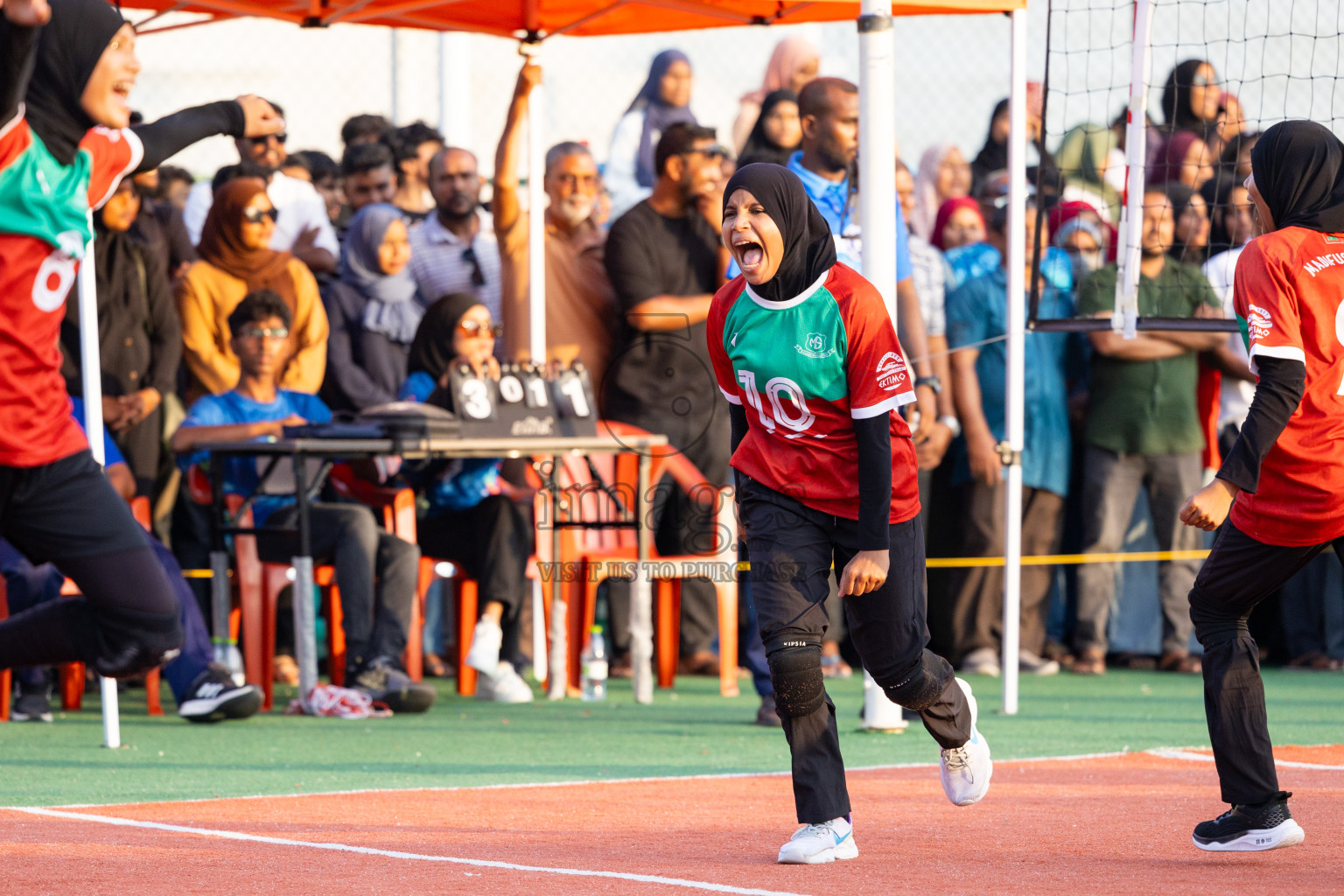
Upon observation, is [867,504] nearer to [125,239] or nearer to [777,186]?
[777,186]

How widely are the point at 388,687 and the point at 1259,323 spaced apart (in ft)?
17.8

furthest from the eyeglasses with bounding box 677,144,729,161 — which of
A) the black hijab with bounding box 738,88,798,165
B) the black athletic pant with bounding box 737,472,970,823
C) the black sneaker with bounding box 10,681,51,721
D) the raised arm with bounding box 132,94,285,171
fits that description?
the black athletic pant with bounding box 737,472,970,823

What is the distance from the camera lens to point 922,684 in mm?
5633

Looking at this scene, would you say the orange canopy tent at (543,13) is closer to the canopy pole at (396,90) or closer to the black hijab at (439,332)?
the black hijab at (439,332)

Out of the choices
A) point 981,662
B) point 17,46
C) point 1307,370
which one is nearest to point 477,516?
point 981,662

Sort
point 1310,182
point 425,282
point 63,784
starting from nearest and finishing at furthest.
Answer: point 1310,182 < point 63,784 < point 425,282

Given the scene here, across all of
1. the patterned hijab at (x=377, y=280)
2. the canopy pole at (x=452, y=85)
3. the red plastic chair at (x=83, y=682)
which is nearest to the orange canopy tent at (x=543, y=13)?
the patterned hijab at (x=377, y=280)

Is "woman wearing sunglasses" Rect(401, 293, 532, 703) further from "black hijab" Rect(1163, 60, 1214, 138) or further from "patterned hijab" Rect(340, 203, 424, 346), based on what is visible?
"black hijab" Rect(1163, 60, 1214, 138)

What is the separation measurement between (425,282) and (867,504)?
21.3 ft

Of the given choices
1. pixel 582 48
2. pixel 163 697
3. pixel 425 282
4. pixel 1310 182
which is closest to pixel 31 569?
pixel 163 697

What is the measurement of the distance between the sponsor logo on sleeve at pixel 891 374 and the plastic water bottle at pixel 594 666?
471cm

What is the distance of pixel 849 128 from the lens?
876cm

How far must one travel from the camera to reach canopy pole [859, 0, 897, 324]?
8.33 metres

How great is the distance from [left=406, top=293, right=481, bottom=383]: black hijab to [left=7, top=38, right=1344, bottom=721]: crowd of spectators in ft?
0.05
